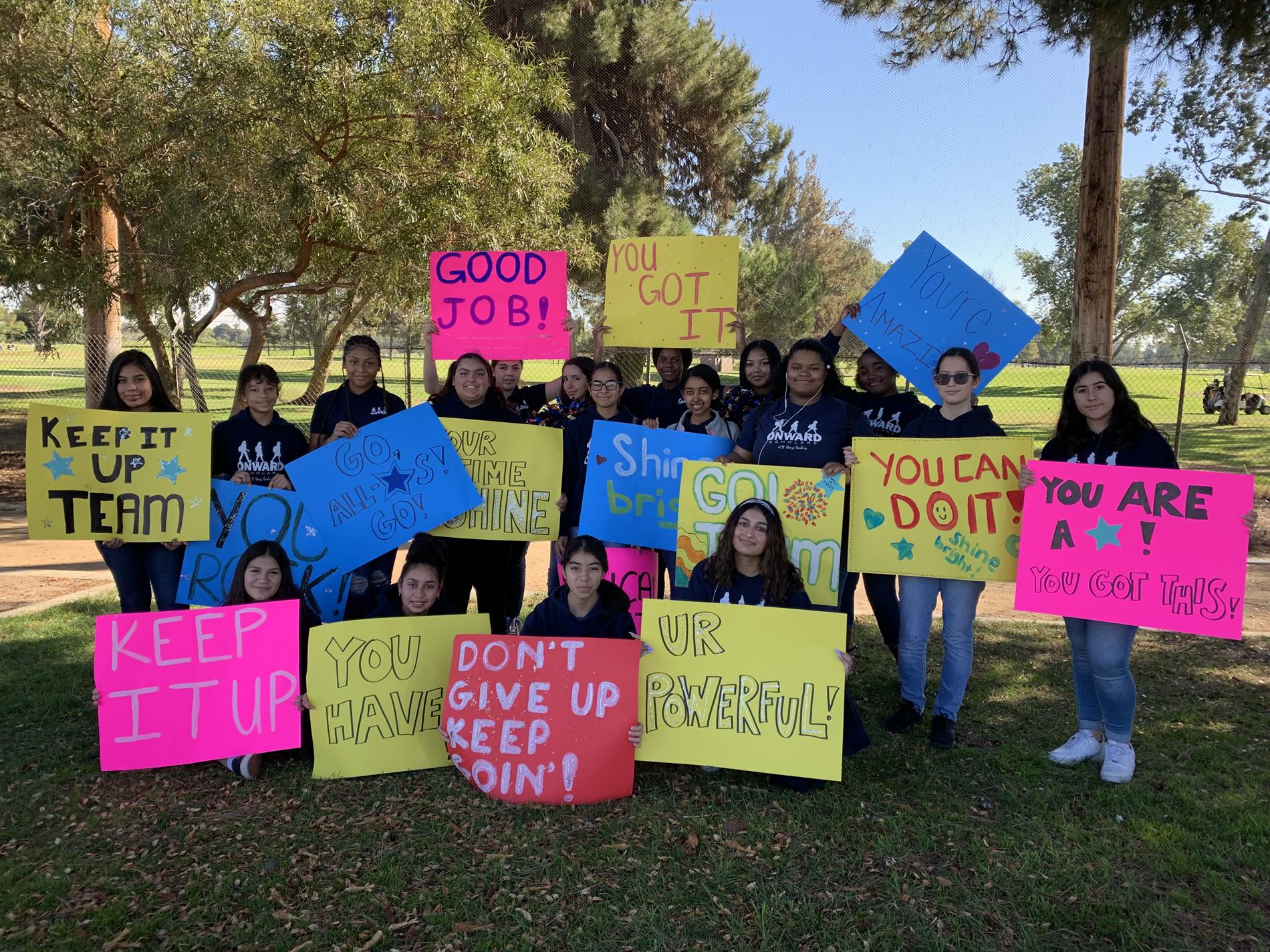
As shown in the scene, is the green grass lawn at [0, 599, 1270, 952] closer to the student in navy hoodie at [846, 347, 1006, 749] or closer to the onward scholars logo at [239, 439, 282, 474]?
the student in navy hoodie at [846, 347, 1006, 749]

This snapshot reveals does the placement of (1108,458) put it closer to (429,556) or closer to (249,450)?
(429,556)

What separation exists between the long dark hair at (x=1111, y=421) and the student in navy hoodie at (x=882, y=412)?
88cm

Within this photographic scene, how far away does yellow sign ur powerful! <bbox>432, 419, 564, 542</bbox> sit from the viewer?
481 centimetres

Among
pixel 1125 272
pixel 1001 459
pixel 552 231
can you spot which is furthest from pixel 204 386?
pixel 1125 272

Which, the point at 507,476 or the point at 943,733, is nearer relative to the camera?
the point at 943,733

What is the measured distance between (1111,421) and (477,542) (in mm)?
3317

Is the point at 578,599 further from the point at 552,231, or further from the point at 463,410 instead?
the point at 552,231

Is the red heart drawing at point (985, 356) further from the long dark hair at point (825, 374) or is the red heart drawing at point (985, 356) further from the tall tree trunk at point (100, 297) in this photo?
the tall tree trunk at point (100, 297)

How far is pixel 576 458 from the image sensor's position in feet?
16.0

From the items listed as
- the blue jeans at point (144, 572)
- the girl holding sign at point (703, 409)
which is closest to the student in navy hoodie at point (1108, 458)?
the girl holding sign at point (703, 409)

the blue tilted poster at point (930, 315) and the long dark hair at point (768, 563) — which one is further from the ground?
the blue tilted poster at point (930, 315)

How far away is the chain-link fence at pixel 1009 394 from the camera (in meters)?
15.1

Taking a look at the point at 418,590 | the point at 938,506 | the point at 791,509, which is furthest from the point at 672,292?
the point at 418,590

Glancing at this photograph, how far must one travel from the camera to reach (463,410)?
487 centimetres
